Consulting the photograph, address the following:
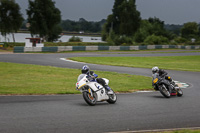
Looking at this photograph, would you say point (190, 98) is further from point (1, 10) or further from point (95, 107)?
point (1, 10)

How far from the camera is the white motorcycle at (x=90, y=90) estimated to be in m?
11.2

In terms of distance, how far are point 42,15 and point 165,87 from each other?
72072 mm

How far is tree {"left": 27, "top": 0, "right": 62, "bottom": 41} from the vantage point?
82.6 m

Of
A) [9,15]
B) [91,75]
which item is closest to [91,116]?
[91,75]

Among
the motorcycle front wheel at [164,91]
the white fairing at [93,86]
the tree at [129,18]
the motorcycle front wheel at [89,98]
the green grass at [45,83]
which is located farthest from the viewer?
the tree at [129,18]

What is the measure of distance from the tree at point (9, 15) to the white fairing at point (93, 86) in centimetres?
6358

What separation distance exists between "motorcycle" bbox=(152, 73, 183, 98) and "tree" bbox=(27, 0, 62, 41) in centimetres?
7043

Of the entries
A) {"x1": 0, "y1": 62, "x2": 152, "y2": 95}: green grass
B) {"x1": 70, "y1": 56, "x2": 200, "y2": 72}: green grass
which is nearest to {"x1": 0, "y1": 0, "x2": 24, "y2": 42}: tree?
{"x1": 70, "y1": 56, "x2": 200, "y2": 72}: green grass

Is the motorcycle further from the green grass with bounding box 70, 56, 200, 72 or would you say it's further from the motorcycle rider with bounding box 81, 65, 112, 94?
the green grass with bounding box 70, 56, 200, 72

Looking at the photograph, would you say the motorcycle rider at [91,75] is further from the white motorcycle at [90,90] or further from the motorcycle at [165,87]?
the motorcycle at [165,87]

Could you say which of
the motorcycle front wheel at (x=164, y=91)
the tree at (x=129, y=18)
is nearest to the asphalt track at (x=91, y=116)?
the motorcycle front wheel at (x=164, y=91)

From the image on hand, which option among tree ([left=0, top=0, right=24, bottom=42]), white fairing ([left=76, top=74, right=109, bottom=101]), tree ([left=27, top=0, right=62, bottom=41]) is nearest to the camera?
white fairing ([left=76, top=74, right=109, bottom=101])

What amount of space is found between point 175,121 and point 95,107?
2.94 meters

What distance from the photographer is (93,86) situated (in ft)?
37.4
